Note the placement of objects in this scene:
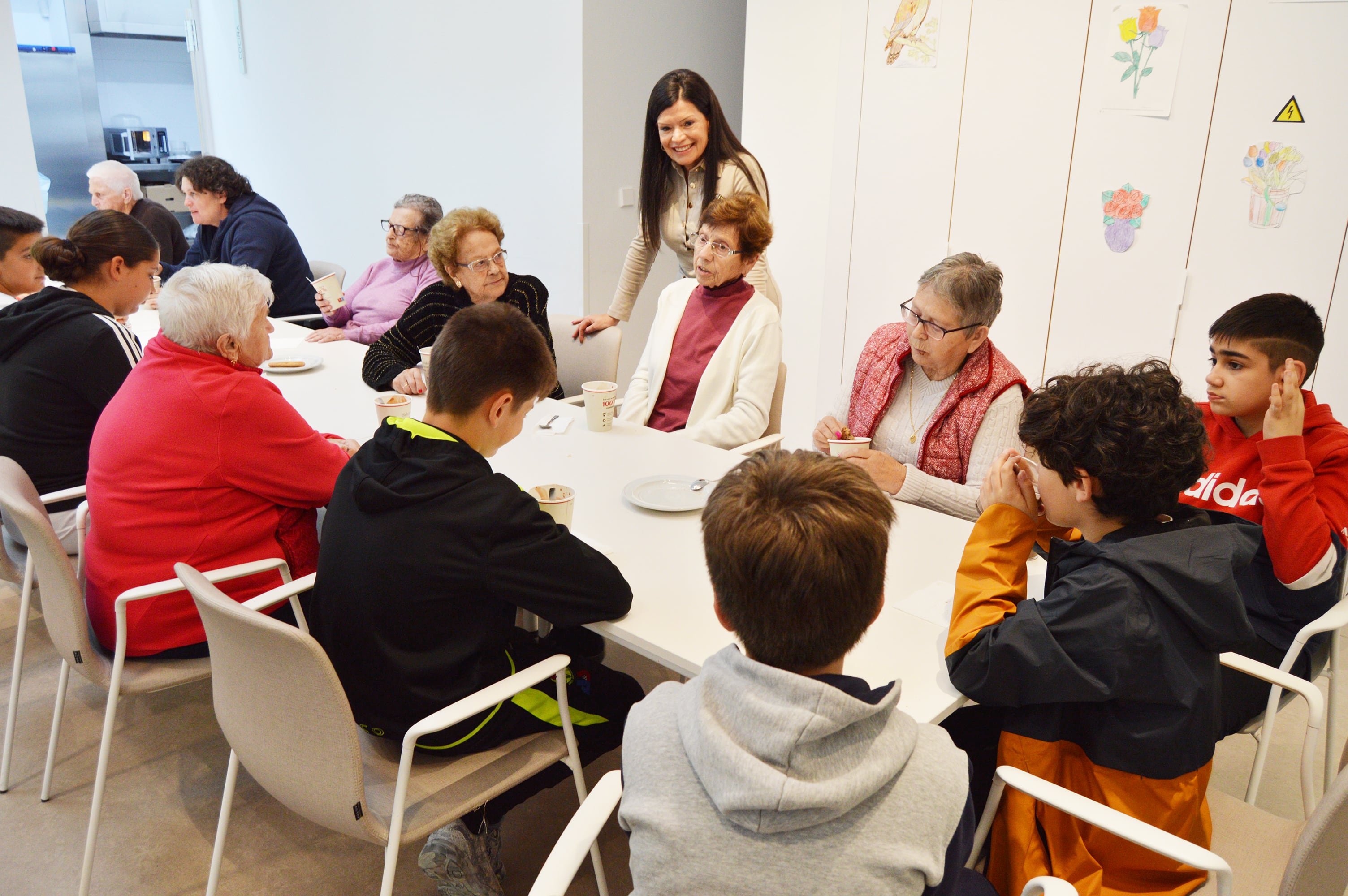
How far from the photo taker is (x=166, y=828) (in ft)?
6.88

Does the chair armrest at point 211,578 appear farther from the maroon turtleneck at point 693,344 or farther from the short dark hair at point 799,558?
the maroon turtleneck at point 693,344

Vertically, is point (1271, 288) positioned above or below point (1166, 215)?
below

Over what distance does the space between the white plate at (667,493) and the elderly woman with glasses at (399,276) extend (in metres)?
2.06

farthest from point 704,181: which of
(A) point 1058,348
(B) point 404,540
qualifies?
(B) point 404,540

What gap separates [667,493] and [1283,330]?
1.36m

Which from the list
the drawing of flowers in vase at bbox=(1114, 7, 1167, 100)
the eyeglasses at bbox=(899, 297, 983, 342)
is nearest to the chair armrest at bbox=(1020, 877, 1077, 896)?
the eyeglasses at bbox=(899, 297, 983, 342)

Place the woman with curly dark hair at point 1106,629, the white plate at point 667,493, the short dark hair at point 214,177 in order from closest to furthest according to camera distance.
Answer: the woman with curly dark hair at point 1106,629 < the white plate at point 667,493 < the short dark hair at point 214,177

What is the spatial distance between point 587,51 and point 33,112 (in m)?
3.98

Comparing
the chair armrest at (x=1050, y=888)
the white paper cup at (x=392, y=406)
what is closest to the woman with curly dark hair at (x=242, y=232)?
the white paper cup at (x=392, y=406)

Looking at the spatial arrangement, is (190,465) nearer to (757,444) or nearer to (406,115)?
(757,444)

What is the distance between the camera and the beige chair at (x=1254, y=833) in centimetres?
111

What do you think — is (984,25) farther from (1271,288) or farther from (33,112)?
(33,112)

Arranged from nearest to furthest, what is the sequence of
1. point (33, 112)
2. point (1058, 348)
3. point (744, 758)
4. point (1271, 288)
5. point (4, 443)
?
point (744, 758) → point (4, 443) → point (1271, 288) → point (1058, 348) → point (33, 112)

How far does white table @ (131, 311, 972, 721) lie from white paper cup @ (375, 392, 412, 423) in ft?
0.37
